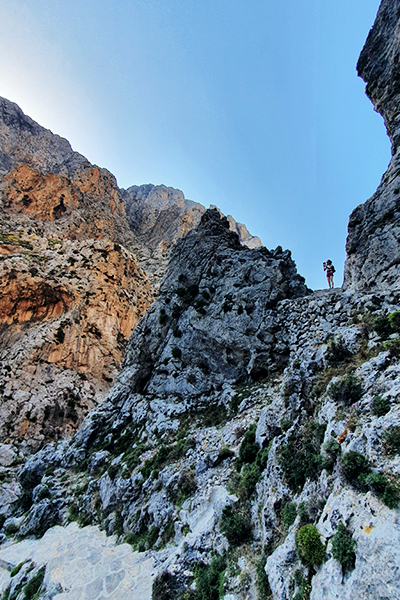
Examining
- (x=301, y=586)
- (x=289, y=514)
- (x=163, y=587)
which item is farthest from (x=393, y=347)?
(x=163, y=587)

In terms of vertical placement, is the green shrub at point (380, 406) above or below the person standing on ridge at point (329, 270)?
below

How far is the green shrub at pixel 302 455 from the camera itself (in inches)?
390

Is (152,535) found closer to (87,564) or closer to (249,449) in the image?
(87,564)

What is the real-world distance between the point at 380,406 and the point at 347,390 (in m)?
1.88

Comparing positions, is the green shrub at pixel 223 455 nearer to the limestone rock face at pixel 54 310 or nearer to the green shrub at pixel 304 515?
the green shrub at pixel 304 515

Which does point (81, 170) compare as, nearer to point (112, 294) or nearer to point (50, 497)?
point (112, 294)

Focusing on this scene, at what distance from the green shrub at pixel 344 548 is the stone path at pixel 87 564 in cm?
923

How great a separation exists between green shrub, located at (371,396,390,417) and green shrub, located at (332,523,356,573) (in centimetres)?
343

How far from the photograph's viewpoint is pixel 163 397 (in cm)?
2709

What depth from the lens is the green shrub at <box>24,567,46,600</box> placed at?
12.7m

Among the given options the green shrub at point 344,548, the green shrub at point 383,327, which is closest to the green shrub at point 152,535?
the green shrub at point 344,548

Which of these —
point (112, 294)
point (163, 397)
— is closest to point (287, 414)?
point (163, 397)

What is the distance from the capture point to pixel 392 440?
7.34 meters

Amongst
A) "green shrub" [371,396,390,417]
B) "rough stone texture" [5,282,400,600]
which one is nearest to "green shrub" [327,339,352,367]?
"rough stone texture" [5,282,400,600]
